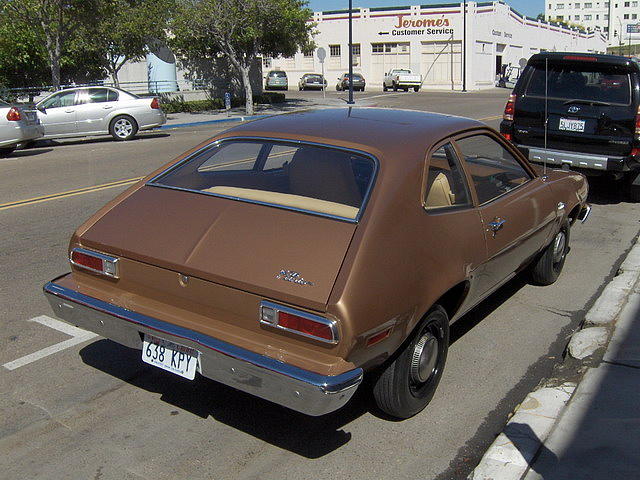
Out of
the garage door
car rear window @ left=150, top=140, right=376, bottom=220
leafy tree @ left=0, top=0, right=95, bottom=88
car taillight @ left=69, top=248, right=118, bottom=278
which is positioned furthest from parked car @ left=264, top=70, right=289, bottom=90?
car taillight @ left=69, top=248, right=118, bottom=278

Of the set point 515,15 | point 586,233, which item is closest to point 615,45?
point 515,15

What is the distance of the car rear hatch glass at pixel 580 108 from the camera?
363 inches

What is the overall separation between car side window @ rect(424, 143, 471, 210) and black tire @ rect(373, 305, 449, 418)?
0.69 m

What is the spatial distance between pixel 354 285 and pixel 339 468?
3.27 ft

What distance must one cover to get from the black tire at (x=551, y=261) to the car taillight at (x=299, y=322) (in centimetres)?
340

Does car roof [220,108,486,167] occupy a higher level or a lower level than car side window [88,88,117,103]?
lower

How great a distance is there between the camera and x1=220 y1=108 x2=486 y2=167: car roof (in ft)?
13.4

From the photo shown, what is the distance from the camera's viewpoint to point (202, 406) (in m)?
4.20

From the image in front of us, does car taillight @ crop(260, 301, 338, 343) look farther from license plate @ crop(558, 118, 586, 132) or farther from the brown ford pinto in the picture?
license plate @ crop(558, 118, 586, 132)

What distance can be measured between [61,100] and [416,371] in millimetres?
16817

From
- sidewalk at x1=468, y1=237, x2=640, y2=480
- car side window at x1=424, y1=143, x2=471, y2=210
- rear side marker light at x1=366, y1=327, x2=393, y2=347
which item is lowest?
sidewalk at x1=468, y1=237, x2=640, y2=480

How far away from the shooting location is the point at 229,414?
4121 mm

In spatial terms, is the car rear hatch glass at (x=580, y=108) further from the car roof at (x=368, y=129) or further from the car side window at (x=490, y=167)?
the car roof at (x=368, y=129)

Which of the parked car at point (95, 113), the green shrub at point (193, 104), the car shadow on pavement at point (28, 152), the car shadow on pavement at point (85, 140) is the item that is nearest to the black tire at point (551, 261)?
the car shadow on pavement at point (28, 152)
